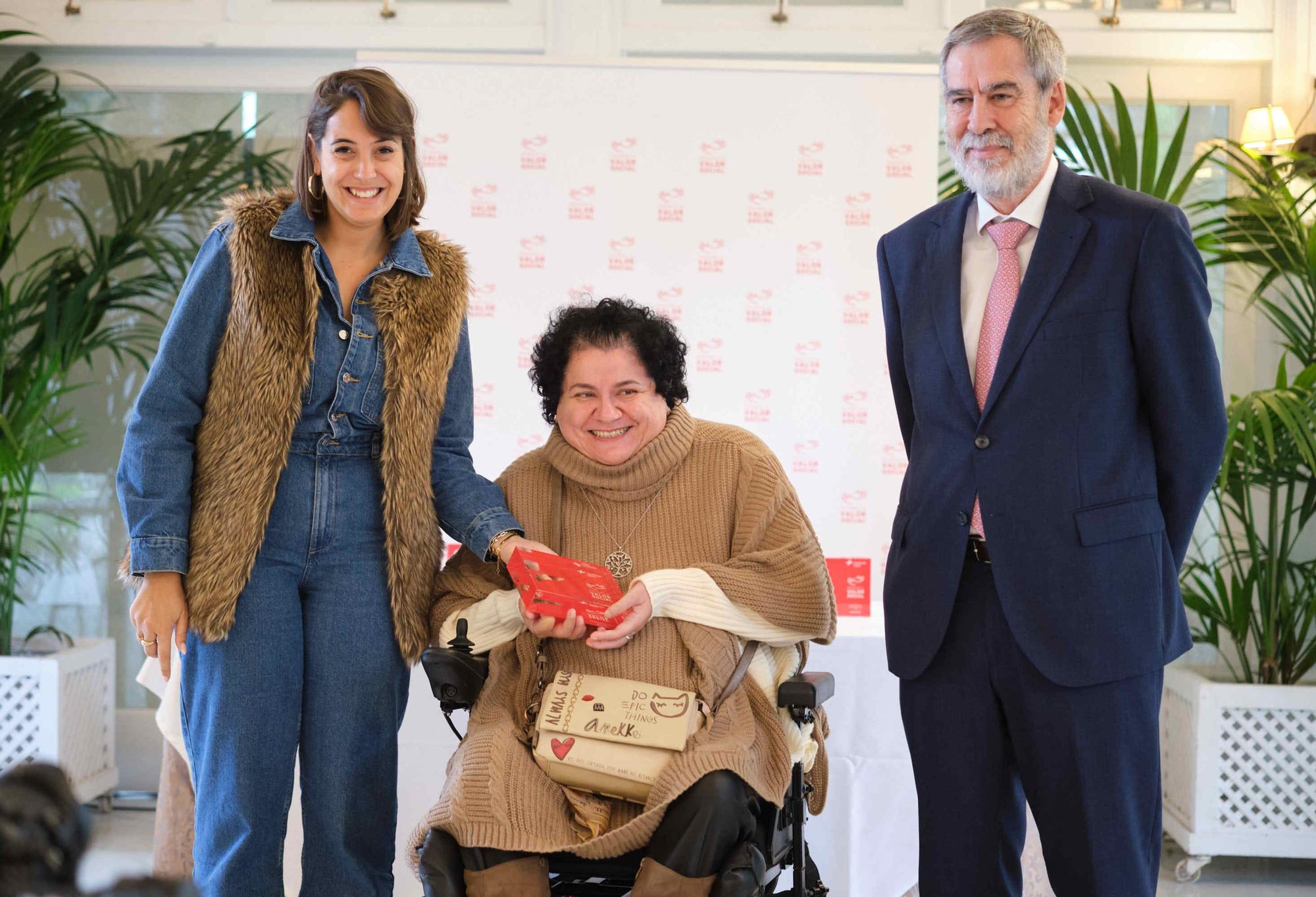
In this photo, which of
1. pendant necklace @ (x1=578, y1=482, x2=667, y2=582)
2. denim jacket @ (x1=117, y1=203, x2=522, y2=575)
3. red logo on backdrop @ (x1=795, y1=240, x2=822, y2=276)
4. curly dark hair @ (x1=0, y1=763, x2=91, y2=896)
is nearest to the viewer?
curly dark hair @ (x1=0, y1=763, x2=91, y2=896)

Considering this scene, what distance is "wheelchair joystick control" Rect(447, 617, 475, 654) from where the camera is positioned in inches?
90.6

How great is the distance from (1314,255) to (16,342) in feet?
14.3

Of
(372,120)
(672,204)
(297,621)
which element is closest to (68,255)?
(672,204)

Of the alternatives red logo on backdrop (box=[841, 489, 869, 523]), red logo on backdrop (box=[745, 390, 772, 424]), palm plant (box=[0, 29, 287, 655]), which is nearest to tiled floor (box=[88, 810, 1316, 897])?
palm plant (box=[0, 29, 287, 655])

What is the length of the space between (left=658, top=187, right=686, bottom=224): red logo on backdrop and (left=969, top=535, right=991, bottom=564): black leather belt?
214 centimetres

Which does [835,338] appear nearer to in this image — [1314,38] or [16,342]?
[1314,38]

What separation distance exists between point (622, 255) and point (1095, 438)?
223 centimetres

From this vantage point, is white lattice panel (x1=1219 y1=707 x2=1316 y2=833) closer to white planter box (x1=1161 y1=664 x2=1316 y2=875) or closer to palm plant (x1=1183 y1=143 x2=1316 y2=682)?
white planter box (x1=1161 y1=664 x2=1316 y2=875)

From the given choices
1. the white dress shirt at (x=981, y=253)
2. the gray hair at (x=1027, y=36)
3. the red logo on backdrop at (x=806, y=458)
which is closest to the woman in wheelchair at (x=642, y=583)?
the white dress shirt at (x=981, y=253)

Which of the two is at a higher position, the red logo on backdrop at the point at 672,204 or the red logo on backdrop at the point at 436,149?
the red logo on backdrop at the point at 436,149

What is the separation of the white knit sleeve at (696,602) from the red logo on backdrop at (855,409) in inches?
64.6

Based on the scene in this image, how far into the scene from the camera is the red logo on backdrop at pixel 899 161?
12.8ft

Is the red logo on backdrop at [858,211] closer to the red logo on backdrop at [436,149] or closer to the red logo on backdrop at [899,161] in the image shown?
the red logo on backdrop at [899,161]

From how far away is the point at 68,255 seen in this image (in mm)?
4320
